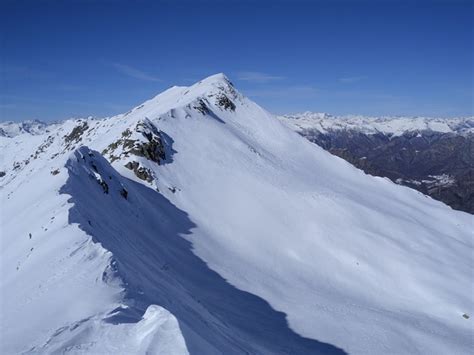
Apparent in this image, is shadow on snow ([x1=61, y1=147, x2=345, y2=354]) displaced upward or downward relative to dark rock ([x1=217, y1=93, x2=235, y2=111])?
downward

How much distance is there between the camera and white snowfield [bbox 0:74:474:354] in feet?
37.2

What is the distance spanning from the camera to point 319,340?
21562 millimetres

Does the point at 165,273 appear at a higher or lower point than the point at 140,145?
lower

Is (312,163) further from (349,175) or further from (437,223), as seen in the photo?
(437,223)

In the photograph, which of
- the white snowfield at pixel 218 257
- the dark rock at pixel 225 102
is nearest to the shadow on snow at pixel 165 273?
the white snowfield at pixel 218 257

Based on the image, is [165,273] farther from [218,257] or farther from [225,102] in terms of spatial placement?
[225,102]

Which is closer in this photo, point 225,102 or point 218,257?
point 218,257

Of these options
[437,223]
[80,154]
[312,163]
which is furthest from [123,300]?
[312,163]

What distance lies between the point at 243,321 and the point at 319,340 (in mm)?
4496

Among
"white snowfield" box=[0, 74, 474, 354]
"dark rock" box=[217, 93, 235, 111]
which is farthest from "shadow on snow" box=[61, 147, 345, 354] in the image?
"dark rock" box=[217, 93, 235, 111]

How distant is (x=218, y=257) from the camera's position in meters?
31.5

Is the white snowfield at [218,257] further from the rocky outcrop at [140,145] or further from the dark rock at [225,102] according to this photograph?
the dark rock at [225,102]

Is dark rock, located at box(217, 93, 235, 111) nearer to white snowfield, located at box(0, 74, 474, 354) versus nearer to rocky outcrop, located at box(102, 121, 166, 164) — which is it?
white snowfield, located at box(0, 74, 474, 354)

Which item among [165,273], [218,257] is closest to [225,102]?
[218,257]
